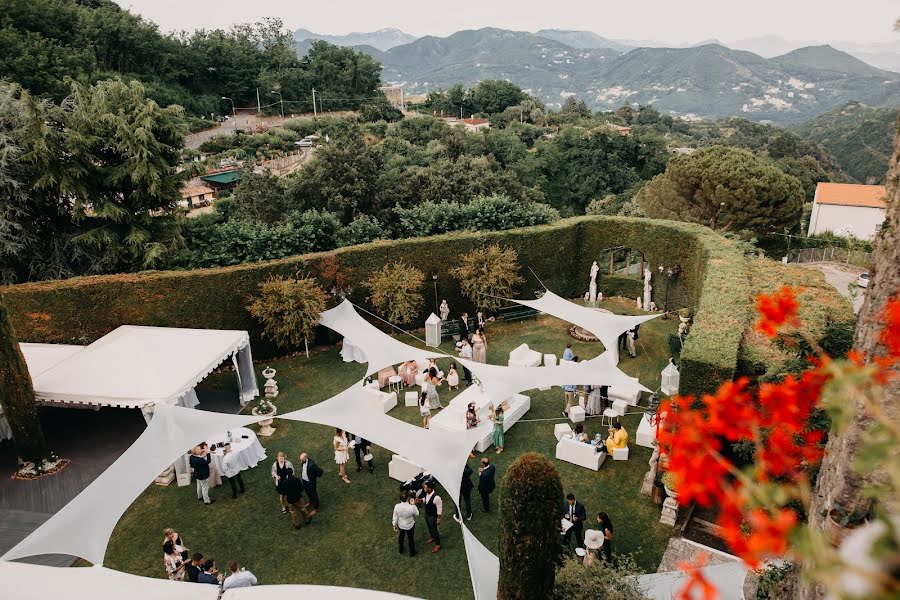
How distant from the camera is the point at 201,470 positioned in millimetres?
10789

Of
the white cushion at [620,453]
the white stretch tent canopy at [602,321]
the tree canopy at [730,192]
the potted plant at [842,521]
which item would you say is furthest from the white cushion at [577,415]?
the tree canopy at [730,192]

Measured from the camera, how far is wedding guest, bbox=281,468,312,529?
1003 centimetres

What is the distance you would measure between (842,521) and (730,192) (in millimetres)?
23487

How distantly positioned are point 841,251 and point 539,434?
25.3m

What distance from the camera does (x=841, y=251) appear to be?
97.8 feet

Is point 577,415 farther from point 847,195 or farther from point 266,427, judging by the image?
point 847,195

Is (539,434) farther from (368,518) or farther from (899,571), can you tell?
(899,571)

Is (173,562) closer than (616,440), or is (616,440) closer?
(173,562)

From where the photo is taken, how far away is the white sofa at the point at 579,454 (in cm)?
1162

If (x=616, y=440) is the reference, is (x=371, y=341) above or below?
above

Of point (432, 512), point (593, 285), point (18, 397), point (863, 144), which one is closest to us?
point (432, 512)

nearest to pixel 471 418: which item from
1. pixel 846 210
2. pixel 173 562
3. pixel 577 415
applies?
pixel 577 415

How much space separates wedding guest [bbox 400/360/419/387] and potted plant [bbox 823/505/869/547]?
11346 millimetres

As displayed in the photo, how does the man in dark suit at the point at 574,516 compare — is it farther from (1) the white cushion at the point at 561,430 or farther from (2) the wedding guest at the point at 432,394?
(2) the wedding guest at the point at 432,394
